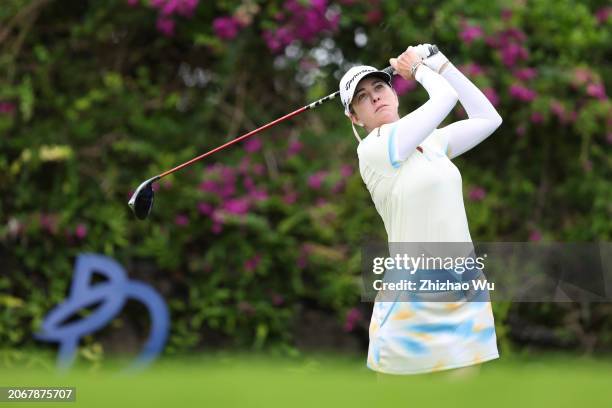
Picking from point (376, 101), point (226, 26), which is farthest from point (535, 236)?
point (376, 101)

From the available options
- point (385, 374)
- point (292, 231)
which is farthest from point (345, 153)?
point (385, 374)

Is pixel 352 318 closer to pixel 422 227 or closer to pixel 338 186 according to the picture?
pixel 338 186

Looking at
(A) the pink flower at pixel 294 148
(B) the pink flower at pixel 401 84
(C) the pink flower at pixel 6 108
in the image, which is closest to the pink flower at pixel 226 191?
(A) the pink flower at pixel 294 148

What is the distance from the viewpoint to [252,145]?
747 centimetres

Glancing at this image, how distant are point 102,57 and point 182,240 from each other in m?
1.62

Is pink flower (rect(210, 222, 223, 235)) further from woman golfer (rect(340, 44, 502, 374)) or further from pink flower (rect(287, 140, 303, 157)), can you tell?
woman golfer (rect(340, 44, 502, 374))

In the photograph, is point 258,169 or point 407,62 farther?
point 258,169

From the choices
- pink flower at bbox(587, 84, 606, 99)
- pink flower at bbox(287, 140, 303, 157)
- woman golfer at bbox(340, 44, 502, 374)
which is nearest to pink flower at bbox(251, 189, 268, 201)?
pink flower at bbox(287, 140, 303, 157)

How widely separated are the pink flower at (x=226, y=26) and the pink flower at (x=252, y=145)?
75 centimetres

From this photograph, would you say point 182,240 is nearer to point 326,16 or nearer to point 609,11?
point 326,16

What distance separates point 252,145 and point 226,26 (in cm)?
86

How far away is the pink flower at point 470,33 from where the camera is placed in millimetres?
7102

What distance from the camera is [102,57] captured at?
7895mm

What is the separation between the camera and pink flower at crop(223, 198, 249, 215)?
23.5 feet
